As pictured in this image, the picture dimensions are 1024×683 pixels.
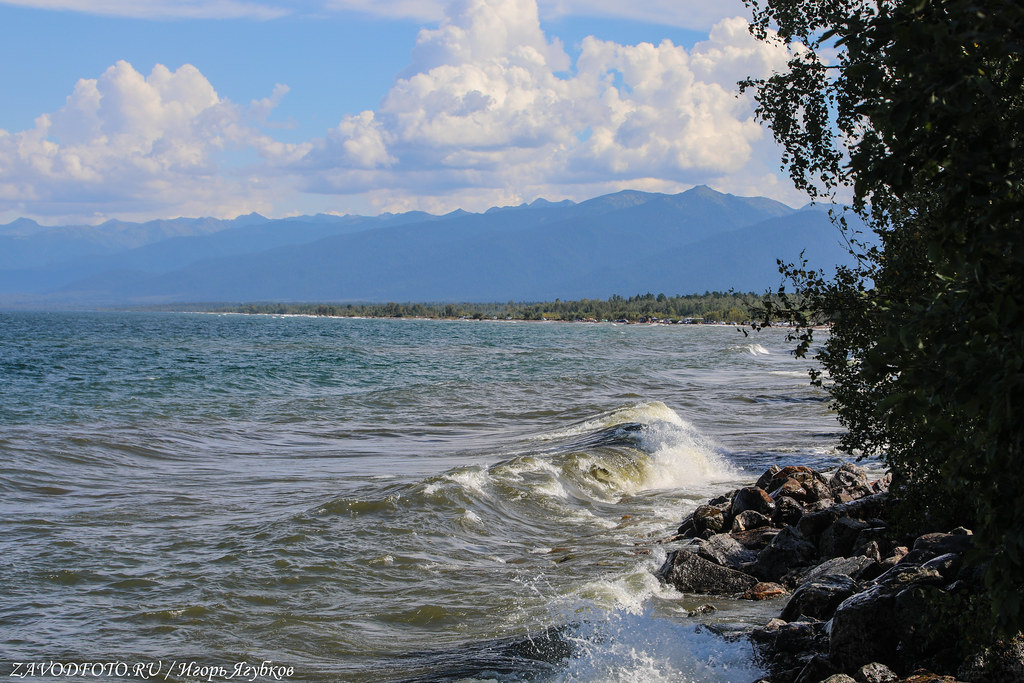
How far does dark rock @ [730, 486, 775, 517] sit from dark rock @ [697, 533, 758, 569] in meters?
1.85

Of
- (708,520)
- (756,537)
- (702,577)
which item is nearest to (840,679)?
(702,577)

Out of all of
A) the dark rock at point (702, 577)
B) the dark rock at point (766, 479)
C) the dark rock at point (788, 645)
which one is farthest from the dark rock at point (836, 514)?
the dark rock at point (766, 479)

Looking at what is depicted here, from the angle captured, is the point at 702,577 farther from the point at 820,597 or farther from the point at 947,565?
the point at 947,565

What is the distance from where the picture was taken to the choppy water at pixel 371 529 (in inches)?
351

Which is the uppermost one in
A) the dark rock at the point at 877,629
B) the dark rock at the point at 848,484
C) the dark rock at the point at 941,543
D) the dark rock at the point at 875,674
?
the dark rock at the point at 941,543

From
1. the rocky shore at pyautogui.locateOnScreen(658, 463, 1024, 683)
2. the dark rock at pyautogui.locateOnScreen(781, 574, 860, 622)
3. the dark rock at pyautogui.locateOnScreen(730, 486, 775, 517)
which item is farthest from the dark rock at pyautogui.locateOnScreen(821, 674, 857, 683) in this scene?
the dark rock at pyautogui.locateOnScreen(730, 486, 775, 517)

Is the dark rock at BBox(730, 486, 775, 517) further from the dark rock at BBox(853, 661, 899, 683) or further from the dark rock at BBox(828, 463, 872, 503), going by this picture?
the dark rock at BBox(853, 661, 899, 683)

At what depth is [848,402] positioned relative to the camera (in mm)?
12008

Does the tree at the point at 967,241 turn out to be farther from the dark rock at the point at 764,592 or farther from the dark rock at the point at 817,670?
the dark rock at the point at 764,592

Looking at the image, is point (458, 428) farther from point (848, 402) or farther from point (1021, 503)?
point (1021, 503)

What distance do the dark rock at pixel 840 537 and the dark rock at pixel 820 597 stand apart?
6.90ft

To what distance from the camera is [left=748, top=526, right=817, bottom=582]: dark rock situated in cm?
1080

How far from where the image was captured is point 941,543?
28.6ft

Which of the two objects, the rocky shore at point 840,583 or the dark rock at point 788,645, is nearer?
the rocky shore at point 840,583
